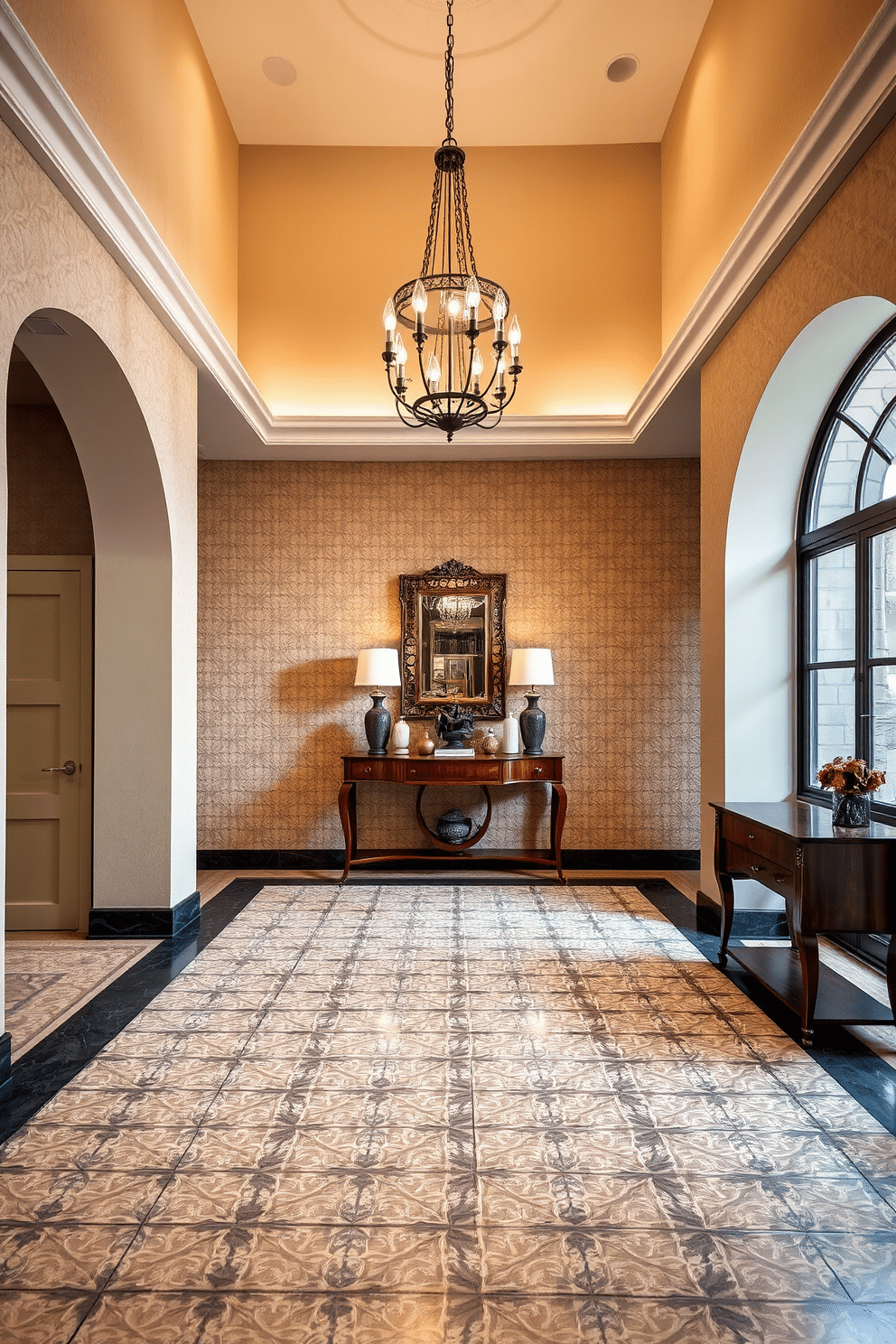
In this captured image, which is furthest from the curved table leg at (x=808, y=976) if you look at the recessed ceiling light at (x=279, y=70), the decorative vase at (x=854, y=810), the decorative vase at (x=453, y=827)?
the recessed ceiling light at (x=279, y=70)

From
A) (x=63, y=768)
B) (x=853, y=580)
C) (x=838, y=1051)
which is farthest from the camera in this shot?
(x=63, y=768)

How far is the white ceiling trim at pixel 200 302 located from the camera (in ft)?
8.97

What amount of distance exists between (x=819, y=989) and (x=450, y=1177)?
208 centimetres

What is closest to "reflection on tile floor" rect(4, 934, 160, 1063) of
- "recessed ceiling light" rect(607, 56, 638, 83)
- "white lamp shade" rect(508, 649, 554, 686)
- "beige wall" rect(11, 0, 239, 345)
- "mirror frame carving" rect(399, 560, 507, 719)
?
"mirror frame carving" rect(399, 560, 507, 719)

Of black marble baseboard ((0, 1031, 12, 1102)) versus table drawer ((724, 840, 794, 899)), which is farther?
table drawer ((724, 840, 794, 899))

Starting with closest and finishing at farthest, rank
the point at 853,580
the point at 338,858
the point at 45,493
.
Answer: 1. the point at 853,580
2. the point at 45,493
3. the point at 338,858

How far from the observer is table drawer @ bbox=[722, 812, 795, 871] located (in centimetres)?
342

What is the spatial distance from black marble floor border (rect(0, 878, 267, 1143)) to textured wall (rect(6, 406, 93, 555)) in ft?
7.67

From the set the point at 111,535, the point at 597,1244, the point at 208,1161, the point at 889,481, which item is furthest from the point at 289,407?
the point at 597,1244

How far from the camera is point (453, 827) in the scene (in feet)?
21.4

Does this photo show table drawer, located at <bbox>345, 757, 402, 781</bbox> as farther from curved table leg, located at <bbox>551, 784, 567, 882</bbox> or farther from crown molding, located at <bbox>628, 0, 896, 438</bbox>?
crown molding, located at <bbox>628, 0, 896, 438</bbox>

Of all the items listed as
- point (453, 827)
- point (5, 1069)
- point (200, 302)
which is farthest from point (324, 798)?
point (5, 1069)

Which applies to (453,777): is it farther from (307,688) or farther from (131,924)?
(131,924)

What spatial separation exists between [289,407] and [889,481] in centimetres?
430
